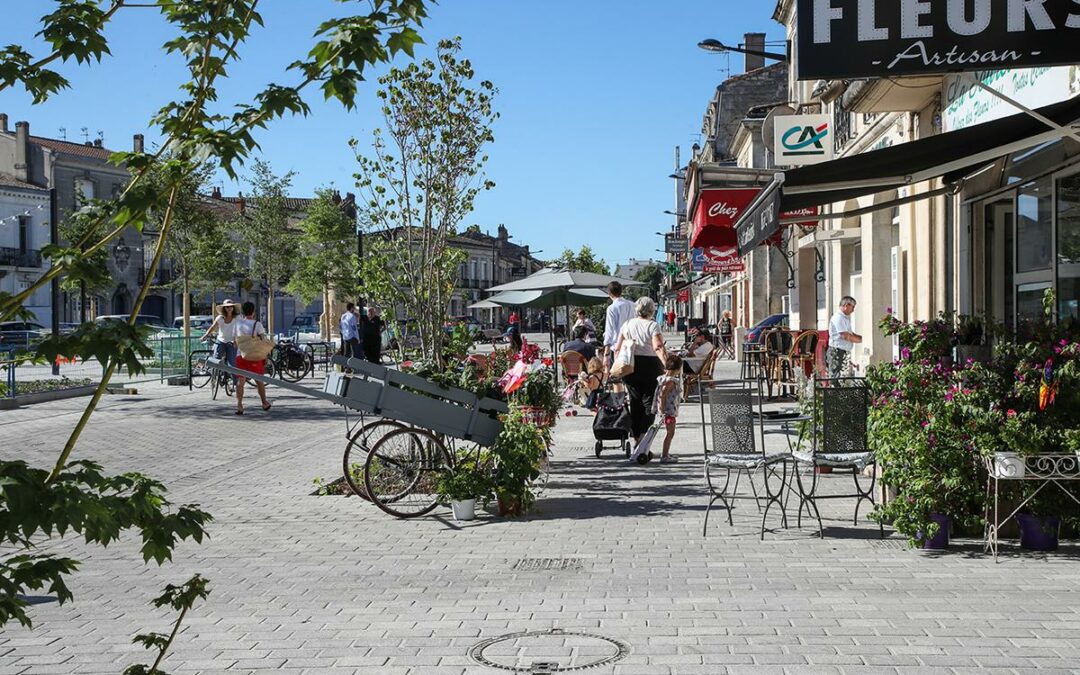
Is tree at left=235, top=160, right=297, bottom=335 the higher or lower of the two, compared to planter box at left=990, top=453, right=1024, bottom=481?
higher

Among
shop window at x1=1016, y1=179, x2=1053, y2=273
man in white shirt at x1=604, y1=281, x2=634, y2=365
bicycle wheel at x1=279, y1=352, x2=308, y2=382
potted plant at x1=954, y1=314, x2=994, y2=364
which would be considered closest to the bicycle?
bicycle wheel at x1=279, y1=352, x2=308, y2=382

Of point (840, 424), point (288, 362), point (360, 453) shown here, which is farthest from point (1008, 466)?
point (288, 362)

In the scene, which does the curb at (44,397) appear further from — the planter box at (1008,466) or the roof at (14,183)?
the roof at (14,183)

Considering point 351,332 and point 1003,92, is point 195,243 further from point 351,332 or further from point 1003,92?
point 1003,92

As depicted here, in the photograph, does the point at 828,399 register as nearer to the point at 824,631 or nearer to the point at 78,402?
the point at 824,631

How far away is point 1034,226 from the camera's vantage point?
32.6ft

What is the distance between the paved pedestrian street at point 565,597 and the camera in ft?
16.2

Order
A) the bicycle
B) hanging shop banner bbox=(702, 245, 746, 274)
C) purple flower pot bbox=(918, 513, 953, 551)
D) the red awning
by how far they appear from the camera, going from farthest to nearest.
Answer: hanging shop banner bbox=(702, 245, 746, 274) < the bicycle < the red awning < purple flower pot bbox=(918, 513, 953, 551)

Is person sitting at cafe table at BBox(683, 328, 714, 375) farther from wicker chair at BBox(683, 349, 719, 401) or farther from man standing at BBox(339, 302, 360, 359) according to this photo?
man standing at BBox(339, 302, 360, 359)

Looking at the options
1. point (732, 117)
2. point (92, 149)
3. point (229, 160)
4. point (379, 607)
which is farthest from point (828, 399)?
point (92, 149)

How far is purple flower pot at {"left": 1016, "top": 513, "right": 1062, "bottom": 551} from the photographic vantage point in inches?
270

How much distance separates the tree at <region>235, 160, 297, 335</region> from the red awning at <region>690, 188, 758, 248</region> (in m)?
28.6

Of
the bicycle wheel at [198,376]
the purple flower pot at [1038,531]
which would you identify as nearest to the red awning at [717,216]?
the purple flower pot at [1038,531]

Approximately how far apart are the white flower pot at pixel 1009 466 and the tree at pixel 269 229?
34.6 meters
